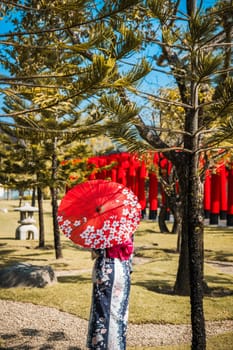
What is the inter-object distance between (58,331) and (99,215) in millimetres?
2525

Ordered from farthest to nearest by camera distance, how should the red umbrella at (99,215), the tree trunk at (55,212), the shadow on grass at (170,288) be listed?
1. the tree trunk at (55,212)
2. the shadow on grass at (170,288)
3. the red umbrella at (99,215)

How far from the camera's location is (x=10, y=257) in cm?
1171

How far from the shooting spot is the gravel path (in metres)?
4.96

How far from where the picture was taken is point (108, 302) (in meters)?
3.54

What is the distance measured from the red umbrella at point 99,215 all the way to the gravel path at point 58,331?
1.94m

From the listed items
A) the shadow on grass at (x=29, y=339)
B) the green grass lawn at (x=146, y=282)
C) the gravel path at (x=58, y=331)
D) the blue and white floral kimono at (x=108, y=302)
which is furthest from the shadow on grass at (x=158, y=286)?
the blue and white floral kimono at (x=108, y=302)

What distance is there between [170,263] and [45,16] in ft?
23.8

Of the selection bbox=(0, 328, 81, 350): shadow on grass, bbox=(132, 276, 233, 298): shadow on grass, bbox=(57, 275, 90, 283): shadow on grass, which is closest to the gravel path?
bbox=(0, 328, 81, 350): shadow on grass

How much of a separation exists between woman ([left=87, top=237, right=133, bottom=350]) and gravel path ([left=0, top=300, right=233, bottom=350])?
1.38 m

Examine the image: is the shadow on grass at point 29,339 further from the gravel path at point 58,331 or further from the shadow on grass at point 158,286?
the shadow on grass at point 158,286

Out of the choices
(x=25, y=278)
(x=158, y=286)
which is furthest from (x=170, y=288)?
(x=25, y=278)

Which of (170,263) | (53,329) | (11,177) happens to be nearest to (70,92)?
(53,329)

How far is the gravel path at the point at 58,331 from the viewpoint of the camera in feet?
16.3

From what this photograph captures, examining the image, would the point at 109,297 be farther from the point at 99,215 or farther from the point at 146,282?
the point at 146,282
